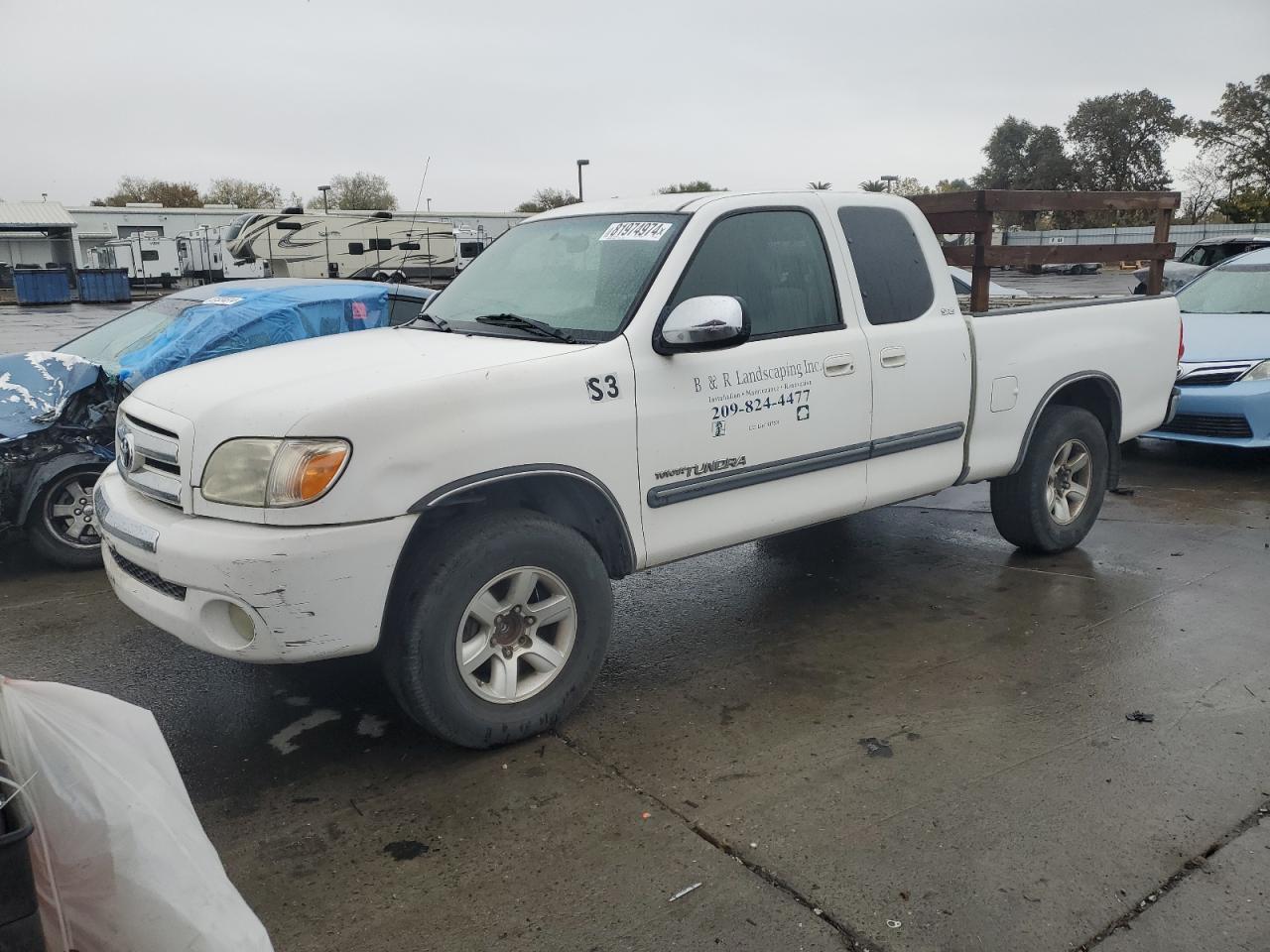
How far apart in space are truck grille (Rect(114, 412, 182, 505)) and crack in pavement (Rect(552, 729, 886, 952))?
1663mm

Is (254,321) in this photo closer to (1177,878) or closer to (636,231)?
(636,231)

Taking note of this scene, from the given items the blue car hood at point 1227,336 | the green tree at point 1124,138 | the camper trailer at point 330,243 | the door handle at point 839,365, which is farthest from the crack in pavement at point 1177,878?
the green tree at point 1124,138

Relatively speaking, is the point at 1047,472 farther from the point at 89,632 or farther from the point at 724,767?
the point at 89,632

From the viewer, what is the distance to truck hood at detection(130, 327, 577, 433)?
334 cm

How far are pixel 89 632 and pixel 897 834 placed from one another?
3.91m

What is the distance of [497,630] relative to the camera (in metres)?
3.71

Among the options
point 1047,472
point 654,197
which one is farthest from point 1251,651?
point 654,197

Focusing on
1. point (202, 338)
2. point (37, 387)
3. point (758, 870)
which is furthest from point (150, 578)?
point (202, 338)

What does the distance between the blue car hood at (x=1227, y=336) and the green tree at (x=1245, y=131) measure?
54.0 metres

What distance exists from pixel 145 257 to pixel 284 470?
43.5 m

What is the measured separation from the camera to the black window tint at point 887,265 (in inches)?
187

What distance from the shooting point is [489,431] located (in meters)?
3.50

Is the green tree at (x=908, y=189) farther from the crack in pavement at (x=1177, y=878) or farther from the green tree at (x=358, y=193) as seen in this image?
the green tree at (x=358, y=193)

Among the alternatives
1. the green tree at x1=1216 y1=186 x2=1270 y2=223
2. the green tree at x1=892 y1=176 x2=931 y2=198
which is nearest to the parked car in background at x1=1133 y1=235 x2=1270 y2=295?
the green tree at x1=892 y1=176 x2=931 y2=198
